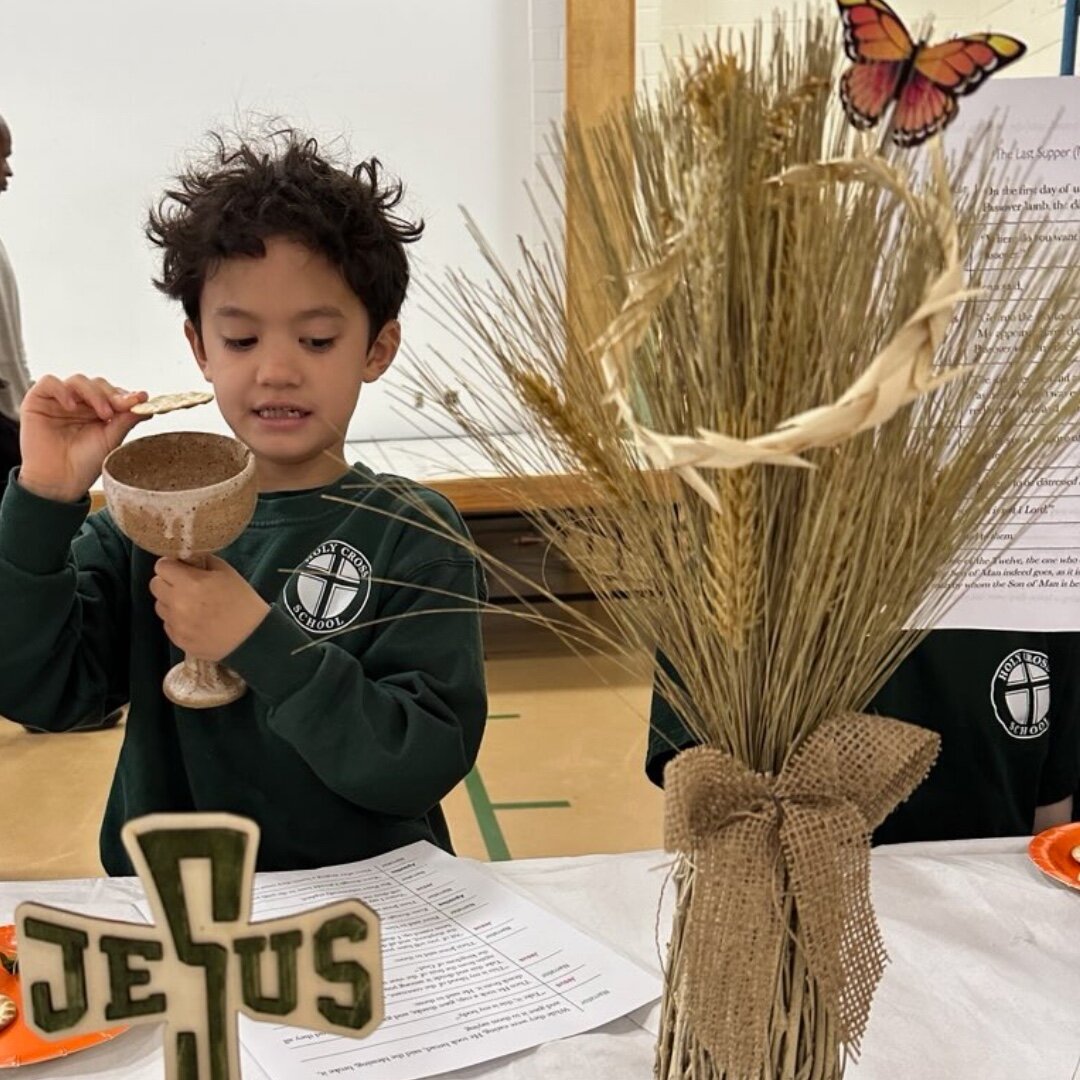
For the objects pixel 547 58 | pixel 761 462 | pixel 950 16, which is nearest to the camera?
pixel 761 462

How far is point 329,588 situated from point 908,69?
27.8 inches

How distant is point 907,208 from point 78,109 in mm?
3415

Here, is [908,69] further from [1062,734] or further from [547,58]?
[547,58]

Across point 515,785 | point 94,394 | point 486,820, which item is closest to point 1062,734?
point 94,394

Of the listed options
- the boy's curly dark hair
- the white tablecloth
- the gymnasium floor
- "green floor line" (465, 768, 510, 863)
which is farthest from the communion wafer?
"green floor line" (465, 768, 510, 863)

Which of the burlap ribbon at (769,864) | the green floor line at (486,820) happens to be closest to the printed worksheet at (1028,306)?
the burlap ribbon at (769,864)

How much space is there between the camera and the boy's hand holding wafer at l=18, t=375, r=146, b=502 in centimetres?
94

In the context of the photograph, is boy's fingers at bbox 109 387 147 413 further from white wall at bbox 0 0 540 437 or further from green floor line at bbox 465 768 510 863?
white wall at bbox 0 0 540 437

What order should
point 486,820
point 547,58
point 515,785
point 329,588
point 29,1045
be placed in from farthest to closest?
point 547,58, point 515,785, point 486,820, point 329,588, point 29,1045

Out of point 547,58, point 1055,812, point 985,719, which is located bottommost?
point 1055,812

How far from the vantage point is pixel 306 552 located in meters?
1.08

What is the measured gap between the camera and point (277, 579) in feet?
3.51

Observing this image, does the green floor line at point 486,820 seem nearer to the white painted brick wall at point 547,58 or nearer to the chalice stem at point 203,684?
the chalice stem at point 203,684

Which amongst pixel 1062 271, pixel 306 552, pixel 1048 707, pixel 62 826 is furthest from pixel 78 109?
pixel 1062 271
